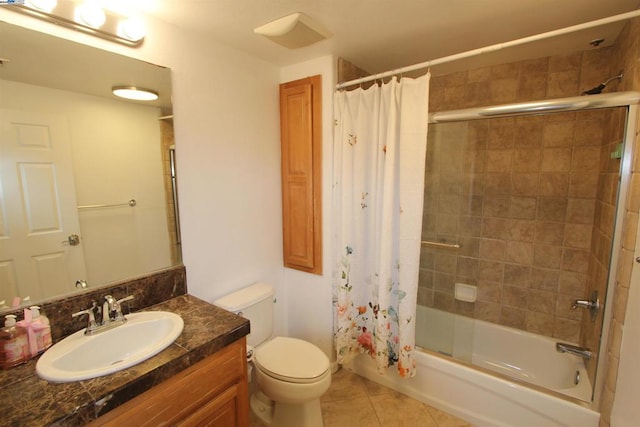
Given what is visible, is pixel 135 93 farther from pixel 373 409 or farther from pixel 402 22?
pixel 373 409

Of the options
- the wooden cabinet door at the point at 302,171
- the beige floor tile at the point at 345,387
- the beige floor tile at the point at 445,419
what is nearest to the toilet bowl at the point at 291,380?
the beige floor tile at the point at 345,387

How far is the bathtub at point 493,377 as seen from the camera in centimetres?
156

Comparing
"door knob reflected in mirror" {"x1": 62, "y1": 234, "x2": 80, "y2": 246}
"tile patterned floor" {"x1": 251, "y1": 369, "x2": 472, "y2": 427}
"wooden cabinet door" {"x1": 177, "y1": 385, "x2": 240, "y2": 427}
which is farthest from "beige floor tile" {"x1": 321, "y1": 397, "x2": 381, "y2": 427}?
"door knob reflected in mirror" {"x1": 62, "y1": 234, "x2": 80, "y2": 246}

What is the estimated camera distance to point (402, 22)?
1.55 m

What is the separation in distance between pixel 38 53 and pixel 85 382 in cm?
126

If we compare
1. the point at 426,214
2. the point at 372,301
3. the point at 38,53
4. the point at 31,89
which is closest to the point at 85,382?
the point at 31,89

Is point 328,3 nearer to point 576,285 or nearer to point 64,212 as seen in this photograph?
point 64,212

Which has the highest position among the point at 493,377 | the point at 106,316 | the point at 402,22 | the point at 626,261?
the point at 402,22

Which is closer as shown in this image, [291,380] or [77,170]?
[77,170]

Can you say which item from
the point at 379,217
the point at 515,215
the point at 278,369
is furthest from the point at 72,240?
the point at 515,215

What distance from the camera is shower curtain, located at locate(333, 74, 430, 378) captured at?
1704 millimetres

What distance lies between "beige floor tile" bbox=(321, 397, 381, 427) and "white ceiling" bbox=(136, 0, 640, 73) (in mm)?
2322

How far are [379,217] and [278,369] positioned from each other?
1.08m

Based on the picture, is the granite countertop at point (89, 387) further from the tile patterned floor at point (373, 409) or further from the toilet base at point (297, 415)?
the tile patterned floor at point (373, 409)
